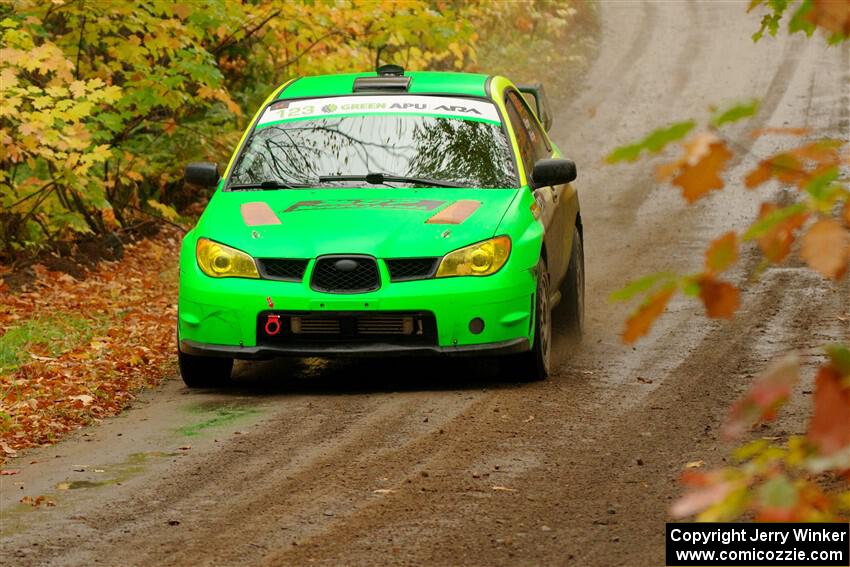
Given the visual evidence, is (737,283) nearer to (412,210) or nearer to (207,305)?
(412,210)

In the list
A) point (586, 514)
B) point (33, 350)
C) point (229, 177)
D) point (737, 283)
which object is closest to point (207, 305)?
point (229, 177)

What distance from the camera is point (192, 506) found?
5.83m

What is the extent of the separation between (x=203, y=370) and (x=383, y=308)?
1.38 metres

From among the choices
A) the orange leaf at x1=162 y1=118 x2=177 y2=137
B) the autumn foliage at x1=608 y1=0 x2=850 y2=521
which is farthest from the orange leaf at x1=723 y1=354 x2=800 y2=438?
the orange leaf at x1=162 y1=118 x2=177 y2=137

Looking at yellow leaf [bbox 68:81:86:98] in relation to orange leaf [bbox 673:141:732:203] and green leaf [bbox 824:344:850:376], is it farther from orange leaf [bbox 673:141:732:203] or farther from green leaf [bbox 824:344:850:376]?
green leaf [bbox 824:344:850:376]

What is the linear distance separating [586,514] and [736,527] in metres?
1.10

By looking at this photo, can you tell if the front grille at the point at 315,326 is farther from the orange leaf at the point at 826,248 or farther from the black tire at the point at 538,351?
the orange leaf at the point at 826,248

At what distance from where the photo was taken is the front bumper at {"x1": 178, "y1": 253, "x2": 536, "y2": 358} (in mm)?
7992

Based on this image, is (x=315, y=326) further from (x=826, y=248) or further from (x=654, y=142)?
(x=826, y=248)

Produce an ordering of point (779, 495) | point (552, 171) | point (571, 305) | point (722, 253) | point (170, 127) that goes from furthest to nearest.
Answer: point (170, 127) < point (571, 305) < point (552, 171) < point (722, 253) < point (779, 495)

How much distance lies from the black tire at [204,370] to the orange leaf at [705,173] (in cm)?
657

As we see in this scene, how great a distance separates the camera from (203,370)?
869cm

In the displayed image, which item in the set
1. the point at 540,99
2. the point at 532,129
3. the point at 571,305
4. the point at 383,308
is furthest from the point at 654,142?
the point at 540,99

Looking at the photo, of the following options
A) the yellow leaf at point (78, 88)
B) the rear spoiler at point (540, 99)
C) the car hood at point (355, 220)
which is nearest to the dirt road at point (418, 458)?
the car hood at point (355, 220)
